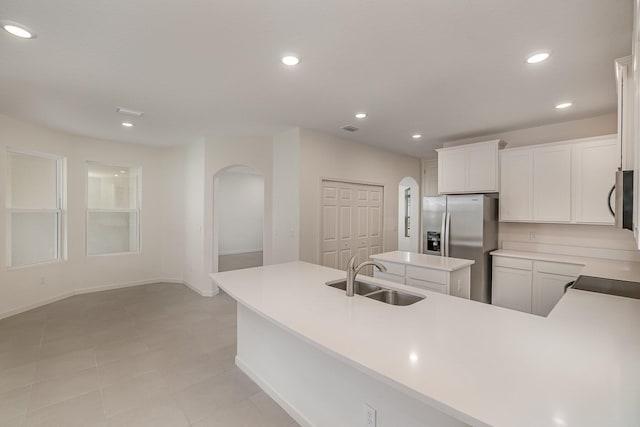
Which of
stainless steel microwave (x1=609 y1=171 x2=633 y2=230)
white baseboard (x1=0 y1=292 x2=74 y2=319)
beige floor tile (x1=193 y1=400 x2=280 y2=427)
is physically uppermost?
stainless steel microwave (x1=609 y1=171 x2=633 y2=230)

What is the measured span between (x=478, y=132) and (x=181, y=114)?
4.20 meters

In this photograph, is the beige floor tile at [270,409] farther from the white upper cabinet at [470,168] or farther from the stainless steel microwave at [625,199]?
the white upper cabinet at [470,168]

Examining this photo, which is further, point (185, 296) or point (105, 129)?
point (185, 296)

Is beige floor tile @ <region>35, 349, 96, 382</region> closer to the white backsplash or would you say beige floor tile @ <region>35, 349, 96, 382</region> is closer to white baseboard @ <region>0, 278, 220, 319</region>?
white baseboard @ <region>0, 278, 220, 319</region>

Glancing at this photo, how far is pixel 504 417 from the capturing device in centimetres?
83

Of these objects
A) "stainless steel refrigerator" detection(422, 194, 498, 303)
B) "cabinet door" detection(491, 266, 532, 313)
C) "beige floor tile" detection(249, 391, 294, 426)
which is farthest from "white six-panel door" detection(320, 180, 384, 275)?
"beige floor tile" detection(249, 391, 294, 426)

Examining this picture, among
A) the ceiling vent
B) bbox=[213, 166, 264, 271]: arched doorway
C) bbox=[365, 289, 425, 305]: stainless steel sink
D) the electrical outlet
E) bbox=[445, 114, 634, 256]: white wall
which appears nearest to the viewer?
the electrical outlet

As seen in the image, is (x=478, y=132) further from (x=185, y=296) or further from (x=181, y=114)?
(x=185, y=296)

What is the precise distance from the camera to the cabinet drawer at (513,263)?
3621 millimetres

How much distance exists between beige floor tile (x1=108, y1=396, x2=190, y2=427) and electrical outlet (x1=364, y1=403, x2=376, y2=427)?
1.30 meters

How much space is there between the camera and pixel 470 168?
4301 millimetres

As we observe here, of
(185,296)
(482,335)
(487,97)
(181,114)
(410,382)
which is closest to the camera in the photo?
(410,382)

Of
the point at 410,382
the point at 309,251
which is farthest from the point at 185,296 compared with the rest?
the point at 410,382

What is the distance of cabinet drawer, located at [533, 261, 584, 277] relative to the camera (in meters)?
3.29
